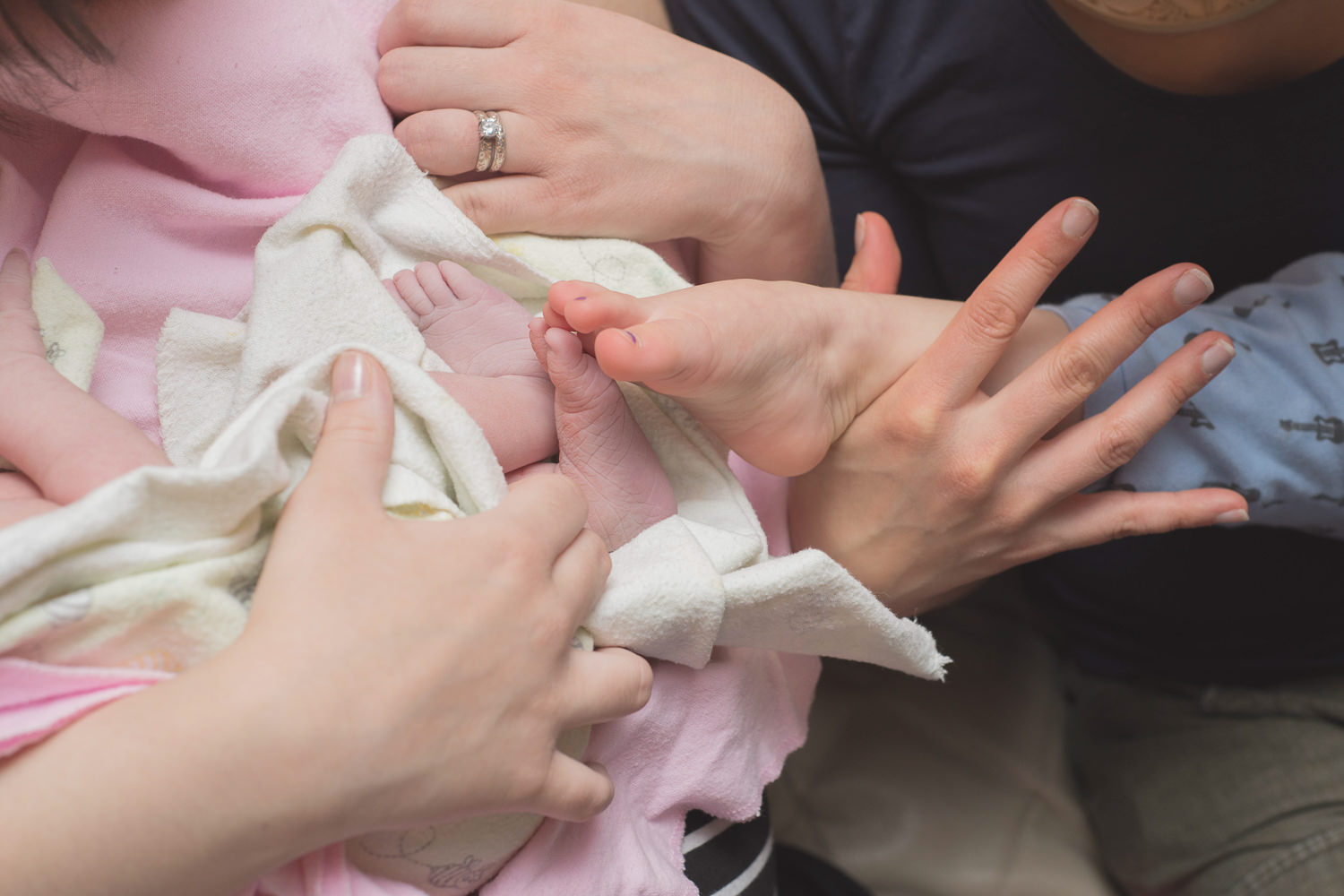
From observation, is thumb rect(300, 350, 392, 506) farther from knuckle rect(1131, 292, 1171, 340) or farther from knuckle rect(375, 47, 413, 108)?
knuckle rect(1131, 292, 1171, 340)

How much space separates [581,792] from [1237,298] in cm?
78

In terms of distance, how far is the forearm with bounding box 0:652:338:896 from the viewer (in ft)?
1.32

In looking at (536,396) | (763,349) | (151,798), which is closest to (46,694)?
(151,798)

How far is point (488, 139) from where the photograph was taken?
29.2 inches

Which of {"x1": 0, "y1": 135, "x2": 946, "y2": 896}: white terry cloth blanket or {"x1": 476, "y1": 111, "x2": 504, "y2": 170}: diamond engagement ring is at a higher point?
{"x1": 476, "y1": 111, "x2": 504, "y2": 170}: diamond engagement ring

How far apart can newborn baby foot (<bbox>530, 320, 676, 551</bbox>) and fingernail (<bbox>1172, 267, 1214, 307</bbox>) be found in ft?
1.38

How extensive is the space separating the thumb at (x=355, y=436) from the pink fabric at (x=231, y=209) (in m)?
0.24

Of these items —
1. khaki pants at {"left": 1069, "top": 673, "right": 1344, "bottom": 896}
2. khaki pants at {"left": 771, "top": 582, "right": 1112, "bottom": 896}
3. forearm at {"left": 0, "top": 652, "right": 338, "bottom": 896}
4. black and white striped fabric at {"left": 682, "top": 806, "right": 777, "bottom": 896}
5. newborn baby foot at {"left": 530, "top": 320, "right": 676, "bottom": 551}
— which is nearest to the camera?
forearm at {"left": 0, "top": 652, "right": 338, "bottom": 896}

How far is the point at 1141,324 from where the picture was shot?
69 cm

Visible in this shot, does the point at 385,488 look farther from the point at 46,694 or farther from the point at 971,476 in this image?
the point at 971,476

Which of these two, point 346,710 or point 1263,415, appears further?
point 1263,415

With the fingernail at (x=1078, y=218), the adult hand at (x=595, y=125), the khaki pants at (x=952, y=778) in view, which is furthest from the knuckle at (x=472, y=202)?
the khaki pants at (x=952, y=778)

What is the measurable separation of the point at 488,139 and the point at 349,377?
0.30 metres

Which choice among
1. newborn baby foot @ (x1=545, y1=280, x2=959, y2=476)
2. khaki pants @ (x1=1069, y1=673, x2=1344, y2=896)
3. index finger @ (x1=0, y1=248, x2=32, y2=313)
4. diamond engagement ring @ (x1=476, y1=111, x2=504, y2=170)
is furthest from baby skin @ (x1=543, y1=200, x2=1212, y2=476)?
khaki pants @ (x1=1069, y1=673, x2=1344, y2=896)
